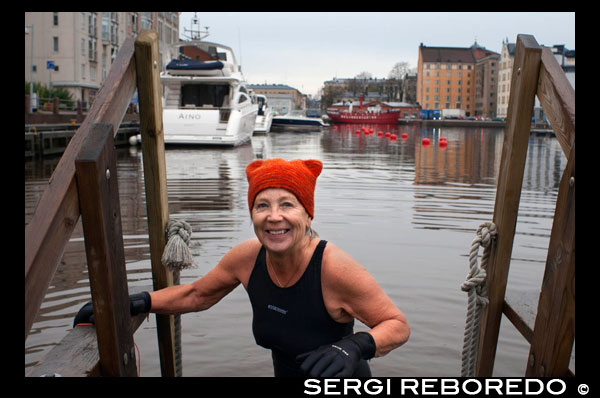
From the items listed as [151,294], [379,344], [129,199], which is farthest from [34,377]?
[129,199]

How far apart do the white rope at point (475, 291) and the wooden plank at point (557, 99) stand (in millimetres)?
638

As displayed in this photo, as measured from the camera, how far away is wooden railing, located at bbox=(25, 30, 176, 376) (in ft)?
6.81

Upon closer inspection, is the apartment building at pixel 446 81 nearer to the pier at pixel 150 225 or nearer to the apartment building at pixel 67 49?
the apartment building at pixel 67 49

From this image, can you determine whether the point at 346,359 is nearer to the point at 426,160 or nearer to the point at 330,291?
the point at 330,291

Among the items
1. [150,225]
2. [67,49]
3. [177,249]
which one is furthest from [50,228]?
[67,49]

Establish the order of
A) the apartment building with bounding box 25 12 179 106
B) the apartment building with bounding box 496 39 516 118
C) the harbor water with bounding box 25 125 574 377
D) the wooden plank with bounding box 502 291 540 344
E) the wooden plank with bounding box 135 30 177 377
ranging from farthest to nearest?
the apartment building with bounding box 496 39 516 118 → the apartment building with bounding box 25 12 179 106 → the harbor water with bounding box 25 125 574 377 → the wooden plank with bounding box 135 30 177 377 → the wooden plank with bounding box 502 291 540 344

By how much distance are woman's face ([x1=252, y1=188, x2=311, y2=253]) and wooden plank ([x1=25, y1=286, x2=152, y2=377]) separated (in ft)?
2.58

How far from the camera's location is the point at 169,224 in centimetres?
327

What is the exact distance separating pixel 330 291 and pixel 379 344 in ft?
1.04

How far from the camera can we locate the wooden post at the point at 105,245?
2234 mm

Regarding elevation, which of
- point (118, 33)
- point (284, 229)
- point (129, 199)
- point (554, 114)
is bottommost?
point (129, 199)

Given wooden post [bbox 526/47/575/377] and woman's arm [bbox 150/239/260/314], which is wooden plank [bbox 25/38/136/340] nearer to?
woman's arm [bbox 150/239/260/314]

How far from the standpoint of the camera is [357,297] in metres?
2.76

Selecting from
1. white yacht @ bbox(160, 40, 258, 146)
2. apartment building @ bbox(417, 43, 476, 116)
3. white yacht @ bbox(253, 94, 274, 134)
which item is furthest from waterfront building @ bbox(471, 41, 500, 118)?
white yacht @ bbox(160, 40, 258, 146)
